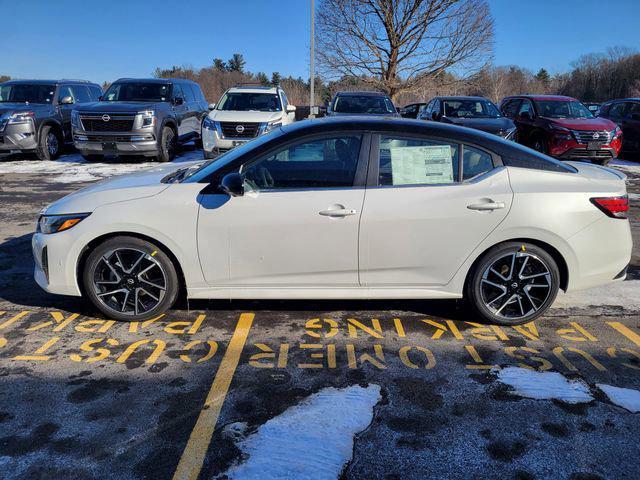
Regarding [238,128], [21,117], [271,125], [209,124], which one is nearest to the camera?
[238,128]

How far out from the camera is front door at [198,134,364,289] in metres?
3.63

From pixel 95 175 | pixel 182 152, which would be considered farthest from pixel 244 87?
pixel 95 175

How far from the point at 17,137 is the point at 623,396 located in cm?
1343

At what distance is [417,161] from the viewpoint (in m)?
3.78

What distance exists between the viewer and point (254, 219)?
3.63 m

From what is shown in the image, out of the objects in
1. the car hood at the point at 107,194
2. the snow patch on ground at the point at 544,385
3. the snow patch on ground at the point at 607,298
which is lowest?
the snow patch on ground at the point at 544,385

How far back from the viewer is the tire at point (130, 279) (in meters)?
3.76

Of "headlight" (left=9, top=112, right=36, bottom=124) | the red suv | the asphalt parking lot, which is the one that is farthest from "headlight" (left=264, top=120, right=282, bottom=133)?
the asphalt parking lot

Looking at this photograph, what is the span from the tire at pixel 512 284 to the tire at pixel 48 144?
12.4 metres

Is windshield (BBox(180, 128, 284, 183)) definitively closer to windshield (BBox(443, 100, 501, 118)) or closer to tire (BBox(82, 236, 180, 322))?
tire (BBox(82, 236, 180, 322))

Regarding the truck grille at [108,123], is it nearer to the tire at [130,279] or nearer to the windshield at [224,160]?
→ the windshield at [224,160]

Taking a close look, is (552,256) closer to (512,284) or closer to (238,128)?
(512,284)

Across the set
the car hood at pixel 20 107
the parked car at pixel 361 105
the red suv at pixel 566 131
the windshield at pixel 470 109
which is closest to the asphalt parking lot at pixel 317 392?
the parked car at pixel 361 105

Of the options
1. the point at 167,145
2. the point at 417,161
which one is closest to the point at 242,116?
the point at 167,145
